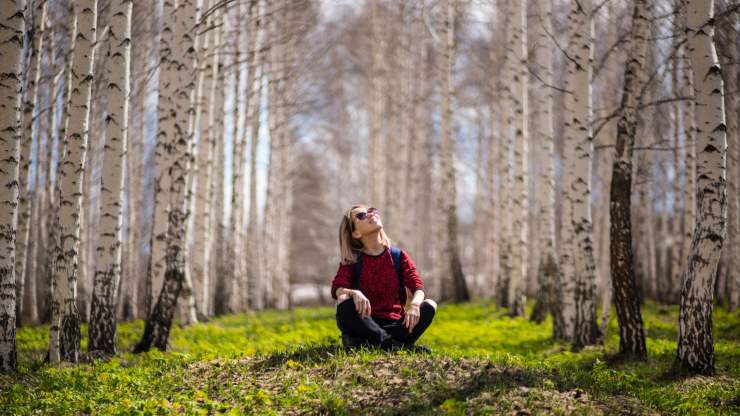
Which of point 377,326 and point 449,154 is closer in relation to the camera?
point 377,326

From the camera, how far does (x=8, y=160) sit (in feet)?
19.9

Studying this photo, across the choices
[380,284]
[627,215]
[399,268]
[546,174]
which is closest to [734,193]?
[546,174]

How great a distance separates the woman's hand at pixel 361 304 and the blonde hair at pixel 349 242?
43 centimetres

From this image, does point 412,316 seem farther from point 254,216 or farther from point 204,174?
point 254,216

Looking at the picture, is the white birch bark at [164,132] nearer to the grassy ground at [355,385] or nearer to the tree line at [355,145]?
the tree line at [355,145]

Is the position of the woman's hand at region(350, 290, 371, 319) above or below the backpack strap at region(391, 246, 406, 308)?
below

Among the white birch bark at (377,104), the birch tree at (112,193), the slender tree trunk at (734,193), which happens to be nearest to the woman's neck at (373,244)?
the birch tree at (112,193)

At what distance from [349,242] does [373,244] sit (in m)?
0.23

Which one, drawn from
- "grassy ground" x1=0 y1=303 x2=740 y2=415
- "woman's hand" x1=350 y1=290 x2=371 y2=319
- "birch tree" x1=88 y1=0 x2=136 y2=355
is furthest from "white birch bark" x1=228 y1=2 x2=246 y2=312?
"woman's hand" x1=350 y1=290 x2=371 y2=319

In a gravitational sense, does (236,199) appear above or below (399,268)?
above

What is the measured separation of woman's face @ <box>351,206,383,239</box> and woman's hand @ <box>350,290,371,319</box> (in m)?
0.62

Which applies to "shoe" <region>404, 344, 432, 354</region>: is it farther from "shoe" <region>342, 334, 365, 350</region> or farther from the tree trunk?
the tree trunk

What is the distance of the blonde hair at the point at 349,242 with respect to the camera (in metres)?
5.98

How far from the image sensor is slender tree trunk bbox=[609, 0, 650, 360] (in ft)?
24.3
